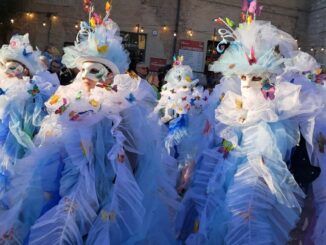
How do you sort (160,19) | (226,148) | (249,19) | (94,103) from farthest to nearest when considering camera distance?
(160,19)
(249,19)
(226,148)
(94,103)

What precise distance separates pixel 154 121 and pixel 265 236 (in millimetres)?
1116

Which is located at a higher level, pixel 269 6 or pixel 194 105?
pixel 269 6

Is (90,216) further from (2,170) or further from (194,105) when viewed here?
(194,105)

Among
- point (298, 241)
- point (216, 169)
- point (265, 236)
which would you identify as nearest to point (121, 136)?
point (216, 169)

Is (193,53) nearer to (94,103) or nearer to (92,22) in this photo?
(92,22)

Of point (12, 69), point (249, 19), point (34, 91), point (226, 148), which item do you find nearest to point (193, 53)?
point (12, 69)

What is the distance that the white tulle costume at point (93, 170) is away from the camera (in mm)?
2549

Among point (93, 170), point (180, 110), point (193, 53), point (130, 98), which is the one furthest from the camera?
point (193, 53)

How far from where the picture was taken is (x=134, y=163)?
2.95 metres

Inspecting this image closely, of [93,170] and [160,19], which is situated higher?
[160,19]

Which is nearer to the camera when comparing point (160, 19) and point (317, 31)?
point (160, 19)

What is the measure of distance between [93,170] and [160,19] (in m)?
12.3

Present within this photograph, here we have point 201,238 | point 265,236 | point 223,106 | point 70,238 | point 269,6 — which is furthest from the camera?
point 269,6

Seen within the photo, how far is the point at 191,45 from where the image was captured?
1465 centimetres
